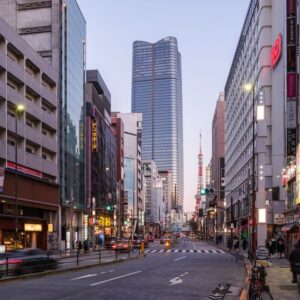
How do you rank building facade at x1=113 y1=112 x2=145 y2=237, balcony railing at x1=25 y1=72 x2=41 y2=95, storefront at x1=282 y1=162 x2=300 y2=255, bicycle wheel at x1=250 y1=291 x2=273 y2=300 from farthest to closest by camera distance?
building facade at x1=113 y1=112 x2=145 y2=237 → balcony railing at x1=25 y1=72 x2=41 y2=95 → storefront at x1=282 y1=162 x2=300 y2=255 → bicycle wheel at x1=250 y1=291 x2=273 y2=300

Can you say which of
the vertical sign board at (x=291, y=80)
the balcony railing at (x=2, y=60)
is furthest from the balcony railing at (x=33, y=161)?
the vertical sign board at (x=291, y=80)

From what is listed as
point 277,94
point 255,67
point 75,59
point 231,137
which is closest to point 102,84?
point 231,137

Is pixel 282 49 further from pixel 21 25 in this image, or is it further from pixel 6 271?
pixel 6 271

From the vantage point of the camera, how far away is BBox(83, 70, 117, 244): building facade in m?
98.2

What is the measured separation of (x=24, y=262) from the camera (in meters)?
27.5

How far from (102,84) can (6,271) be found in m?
104

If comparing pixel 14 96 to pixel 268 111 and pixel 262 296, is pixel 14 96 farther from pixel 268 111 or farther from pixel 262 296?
pixel 262 296

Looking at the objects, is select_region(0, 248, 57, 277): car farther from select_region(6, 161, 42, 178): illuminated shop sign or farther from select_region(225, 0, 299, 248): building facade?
select_region(6, 161, 42, 178): illuminated shop sign

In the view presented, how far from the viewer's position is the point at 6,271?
25.7 m

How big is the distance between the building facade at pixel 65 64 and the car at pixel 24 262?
153 feet

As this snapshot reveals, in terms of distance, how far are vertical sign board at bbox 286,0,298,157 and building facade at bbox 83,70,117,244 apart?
48.5 meters

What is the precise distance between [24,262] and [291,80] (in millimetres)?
29022

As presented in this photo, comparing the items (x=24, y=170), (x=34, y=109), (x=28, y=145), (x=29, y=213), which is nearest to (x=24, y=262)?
(x=24, y=170)

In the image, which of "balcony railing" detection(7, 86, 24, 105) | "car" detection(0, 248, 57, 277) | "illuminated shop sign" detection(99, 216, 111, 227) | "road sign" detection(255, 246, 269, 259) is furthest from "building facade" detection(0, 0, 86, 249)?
"road sign" detection(255, 246, 269, 259)
